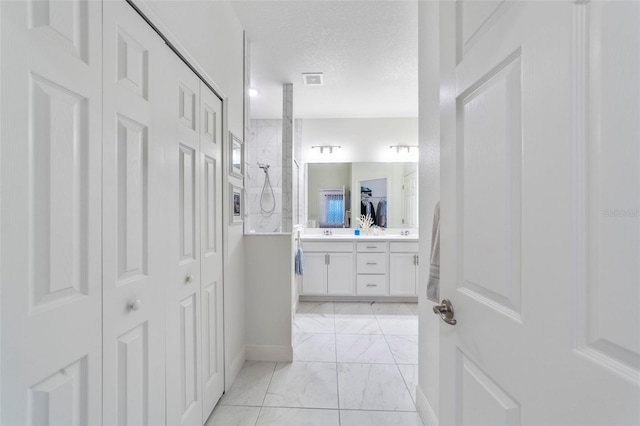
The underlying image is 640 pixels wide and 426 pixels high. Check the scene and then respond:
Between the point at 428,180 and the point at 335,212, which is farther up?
the point at 428,180

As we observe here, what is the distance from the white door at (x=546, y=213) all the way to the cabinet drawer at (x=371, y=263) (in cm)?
300

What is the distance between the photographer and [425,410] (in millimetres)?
1616

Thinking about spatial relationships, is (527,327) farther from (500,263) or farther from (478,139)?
(478,139)

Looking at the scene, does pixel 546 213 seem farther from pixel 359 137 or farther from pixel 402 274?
pixel 359 137

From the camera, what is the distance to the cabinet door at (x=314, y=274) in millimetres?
3824

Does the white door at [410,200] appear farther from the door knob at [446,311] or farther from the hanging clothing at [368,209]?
the door knob at [446,311]

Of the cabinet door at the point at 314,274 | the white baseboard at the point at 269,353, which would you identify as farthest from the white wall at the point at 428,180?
the cabinet door at the point at 314,274

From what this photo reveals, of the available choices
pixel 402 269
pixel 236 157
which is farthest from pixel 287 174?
pixel 402 269

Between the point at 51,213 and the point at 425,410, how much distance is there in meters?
1.93

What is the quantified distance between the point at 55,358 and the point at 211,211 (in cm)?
105

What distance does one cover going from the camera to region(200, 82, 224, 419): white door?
160 cm

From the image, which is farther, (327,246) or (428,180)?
(327,246)

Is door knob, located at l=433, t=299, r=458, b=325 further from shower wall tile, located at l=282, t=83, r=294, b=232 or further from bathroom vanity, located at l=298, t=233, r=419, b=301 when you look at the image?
bathroom vanity, located at l=298, t=233, r=419, b=301

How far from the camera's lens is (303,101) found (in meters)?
3.67
